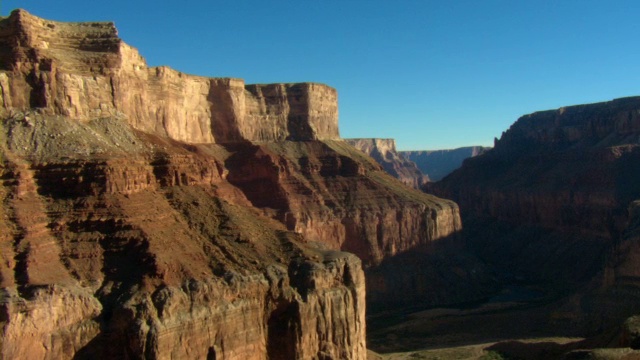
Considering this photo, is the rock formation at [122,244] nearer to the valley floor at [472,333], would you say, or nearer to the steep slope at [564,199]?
the valley floor at [472,333]

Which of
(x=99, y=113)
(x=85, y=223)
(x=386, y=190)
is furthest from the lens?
(x=386, y=190)

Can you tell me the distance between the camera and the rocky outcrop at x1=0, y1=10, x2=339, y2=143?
154ft

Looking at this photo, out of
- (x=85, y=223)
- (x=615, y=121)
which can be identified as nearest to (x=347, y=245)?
(x=85, y=223)

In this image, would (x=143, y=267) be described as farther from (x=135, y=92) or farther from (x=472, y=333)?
(x=472, y=333)

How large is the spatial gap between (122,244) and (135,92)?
998 inches

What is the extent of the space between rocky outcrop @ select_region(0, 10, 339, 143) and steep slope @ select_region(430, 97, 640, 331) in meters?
36.4

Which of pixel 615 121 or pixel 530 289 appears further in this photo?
pixel 615 121

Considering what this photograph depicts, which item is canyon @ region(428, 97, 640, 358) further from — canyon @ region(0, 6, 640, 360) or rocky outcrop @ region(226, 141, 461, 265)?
rocky outcrop @ region(226, 141, 461, 265)

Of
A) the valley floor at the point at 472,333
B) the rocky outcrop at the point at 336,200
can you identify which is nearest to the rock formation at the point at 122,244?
the valley floor at the point at 472,333

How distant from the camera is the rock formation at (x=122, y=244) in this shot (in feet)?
113

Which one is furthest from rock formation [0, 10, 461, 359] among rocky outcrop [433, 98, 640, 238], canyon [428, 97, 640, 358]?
rocky outcrop [433, 98, 640, 238]

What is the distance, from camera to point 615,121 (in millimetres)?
118562

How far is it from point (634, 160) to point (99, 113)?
81.8 metres

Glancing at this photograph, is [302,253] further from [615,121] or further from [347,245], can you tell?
[615,121]
